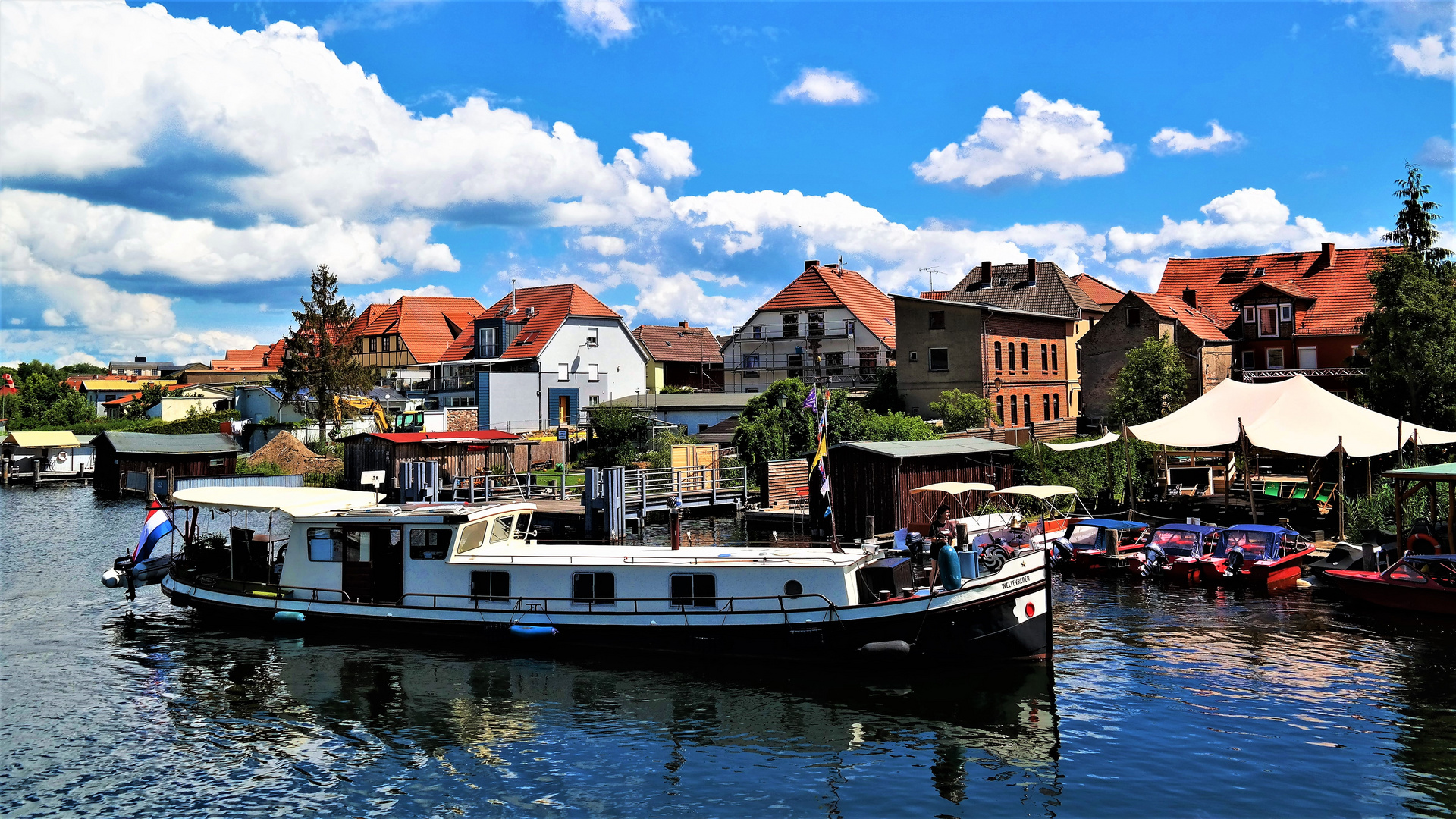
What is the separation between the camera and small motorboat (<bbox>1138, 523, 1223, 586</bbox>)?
28.9 m

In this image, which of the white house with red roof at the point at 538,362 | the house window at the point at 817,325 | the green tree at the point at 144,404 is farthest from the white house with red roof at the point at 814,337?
the green tree at the point at 144,404

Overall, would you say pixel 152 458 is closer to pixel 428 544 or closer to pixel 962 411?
pixel 428 544

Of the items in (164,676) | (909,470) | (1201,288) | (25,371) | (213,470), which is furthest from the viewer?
(25,371)

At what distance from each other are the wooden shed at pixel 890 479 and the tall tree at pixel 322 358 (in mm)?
45637

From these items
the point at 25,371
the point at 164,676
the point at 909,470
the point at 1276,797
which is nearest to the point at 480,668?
the point at 164,676

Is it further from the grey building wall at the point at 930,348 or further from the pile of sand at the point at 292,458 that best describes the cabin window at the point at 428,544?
the pile of sand at the point at 292,458

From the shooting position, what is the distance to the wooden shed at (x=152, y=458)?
61.5 meters

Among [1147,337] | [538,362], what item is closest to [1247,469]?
[1147,337]

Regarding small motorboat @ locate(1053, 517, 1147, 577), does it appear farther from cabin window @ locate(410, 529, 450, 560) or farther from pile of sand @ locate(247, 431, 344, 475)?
pile of sand @ locate(247, 431, 344, 475)

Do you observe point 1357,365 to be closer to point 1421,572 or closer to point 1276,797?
point 1421,572

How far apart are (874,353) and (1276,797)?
58.8 meters

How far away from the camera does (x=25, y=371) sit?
127562 mm

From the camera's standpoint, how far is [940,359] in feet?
192

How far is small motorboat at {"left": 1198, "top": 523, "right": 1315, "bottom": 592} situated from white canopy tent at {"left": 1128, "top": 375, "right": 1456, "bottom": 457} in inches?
167
